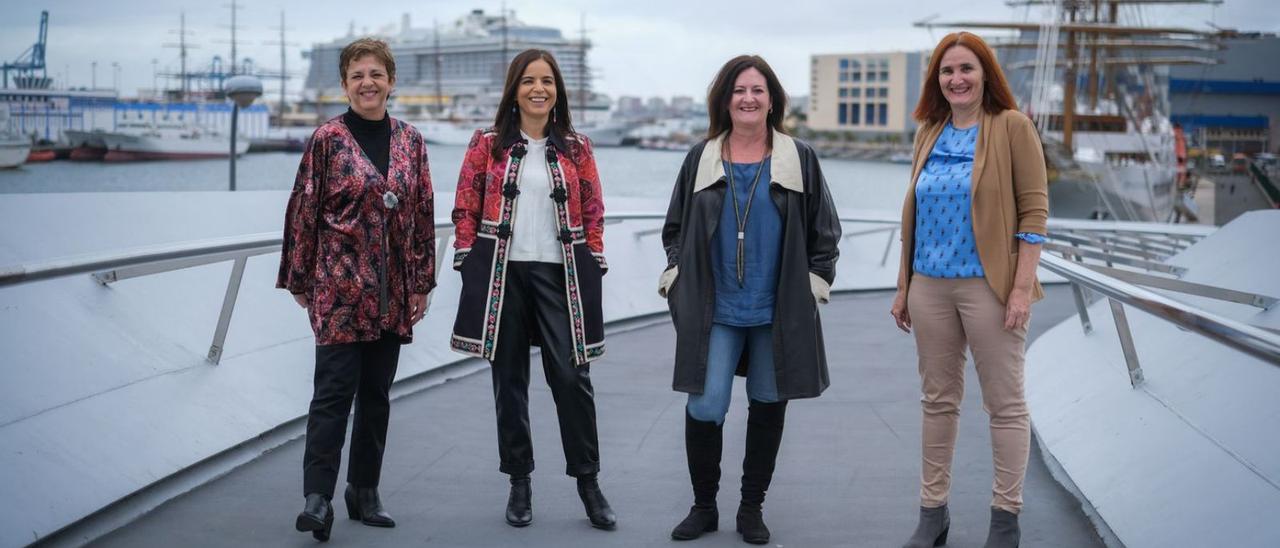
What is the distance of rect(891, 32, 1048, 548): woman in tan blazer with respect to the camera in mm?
3363

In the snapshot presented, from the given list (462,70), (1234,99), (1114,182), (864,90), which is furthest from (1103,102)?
(864,90)

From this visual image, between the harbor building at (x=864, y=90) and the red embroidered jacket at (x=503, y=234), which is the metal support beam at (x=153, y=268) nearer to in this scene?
the red embroidered jacket at (x=503, y=234)

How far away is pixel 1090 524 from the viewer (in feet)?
12.2

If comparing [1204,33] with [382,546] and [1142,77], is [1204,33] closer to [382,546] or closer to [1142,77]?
[1142,77]

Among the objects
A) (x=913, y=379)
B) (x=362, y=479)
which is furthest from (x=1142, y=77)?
(x=362, y=479)

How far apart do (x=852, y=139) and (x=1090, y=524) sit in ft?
398

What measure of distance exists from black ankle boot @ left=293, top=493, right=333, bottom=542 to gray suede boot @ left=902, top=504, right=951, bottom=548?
5.66 ft

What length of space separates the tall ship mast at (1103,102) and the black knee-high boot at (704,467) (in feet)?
150

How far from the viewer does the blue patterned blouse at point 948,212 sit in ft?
11.2

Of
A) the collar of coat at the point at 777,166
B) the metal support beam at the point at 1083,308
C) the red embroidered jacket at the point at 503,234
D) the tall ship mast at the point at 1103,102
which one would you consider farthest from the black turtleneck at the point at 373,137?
the tall ship mast at the point at 1103,102

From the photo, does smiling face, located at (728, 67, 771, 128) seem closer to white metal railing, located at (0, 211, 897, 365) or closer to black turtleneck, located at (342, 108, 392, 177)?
black turtleneck, located at (342, 108, 392, 177)

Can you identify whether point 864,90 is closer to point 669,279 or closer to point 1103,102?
point 1103,102

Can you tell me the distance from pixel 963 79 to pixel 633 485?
1884 mm

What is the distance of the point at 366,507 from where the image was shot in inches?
149
